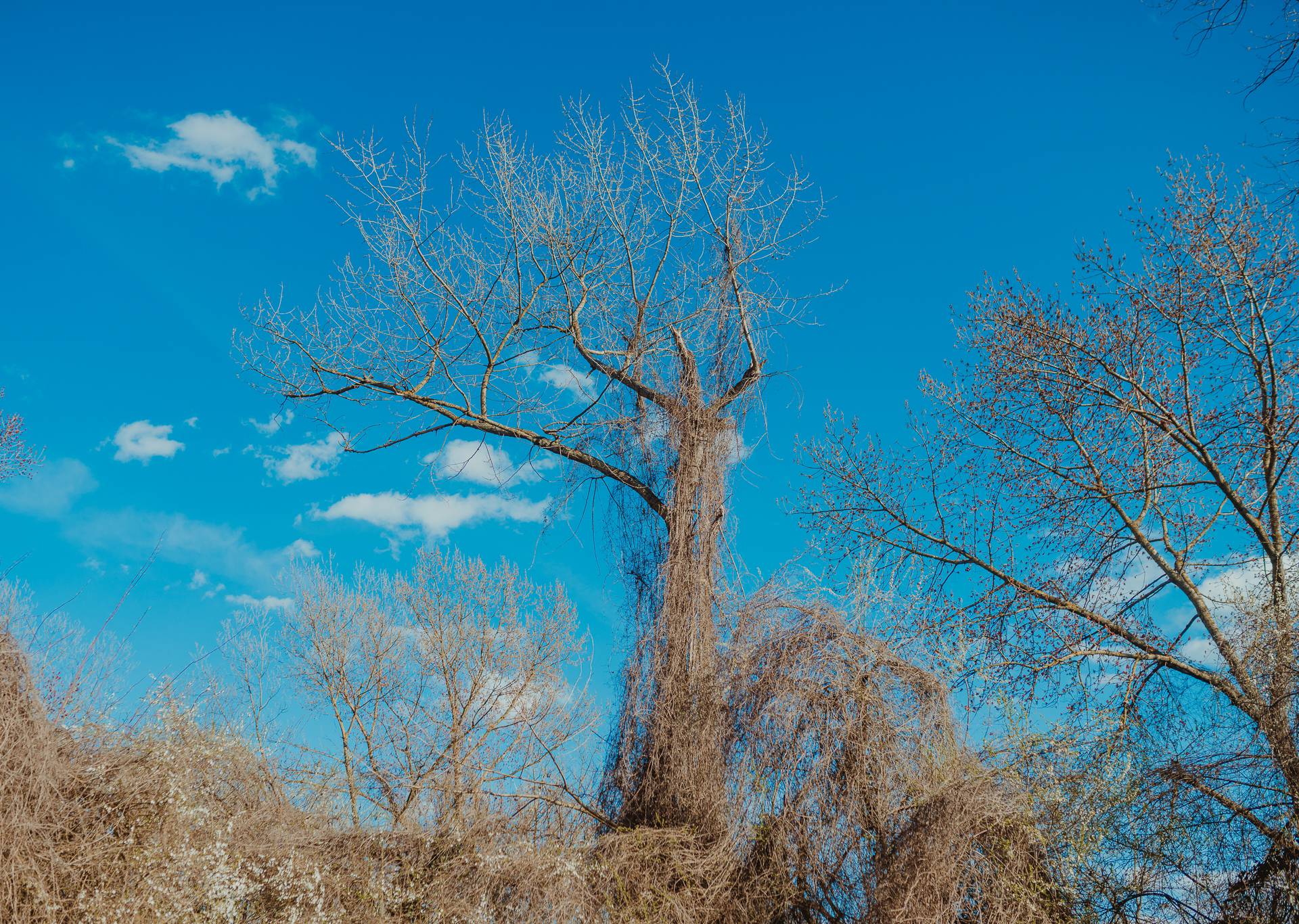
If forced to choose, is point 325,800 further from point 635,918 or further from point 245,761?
point 635,918

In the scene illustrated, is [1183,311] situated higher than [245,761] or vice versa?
[1183,311]

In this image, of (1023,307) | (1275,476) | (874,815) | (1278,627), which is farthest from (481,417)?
(1275,476)

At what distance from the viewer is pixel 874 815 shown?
7.12m

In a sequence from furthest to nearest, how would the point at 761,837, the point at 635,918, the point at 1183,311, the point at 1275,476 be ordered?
the point at 1183,311
the point at 1275,476
the point at 761,837
the point at 635,918

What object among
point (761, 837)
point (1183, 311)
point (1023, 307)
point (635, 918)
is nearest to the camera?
point (635, 918)

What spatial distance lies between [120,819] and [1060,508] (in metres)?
9.84

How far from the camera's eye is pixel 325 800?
37.0ft

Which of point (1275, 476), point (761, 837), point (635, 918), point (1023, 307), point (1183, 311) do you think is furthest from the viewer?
point (1023, 307)

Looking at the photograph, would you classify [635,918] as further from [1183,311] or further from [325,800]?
[1183,311]

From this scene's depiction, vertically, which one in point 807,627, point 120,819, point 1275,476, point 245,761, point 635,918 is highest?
point 1275,476

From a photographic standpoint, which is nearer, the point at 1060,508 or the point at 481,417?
the point at 481,417

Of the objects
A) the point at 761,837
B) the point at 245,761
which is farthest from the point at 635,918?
the point at 245,761

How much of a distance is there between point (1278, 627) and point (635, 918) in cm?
578

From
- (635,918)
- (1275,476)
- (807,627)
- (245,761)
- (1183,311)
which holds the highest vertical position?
(1183,311)
